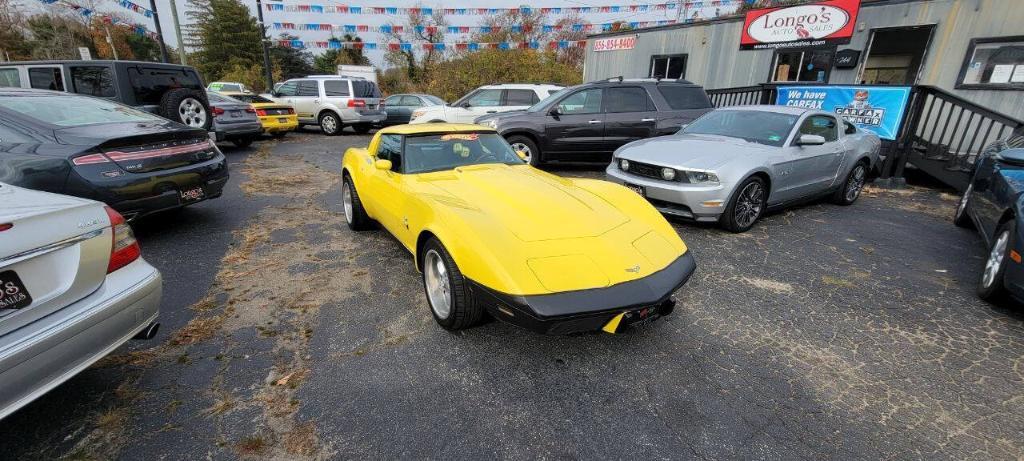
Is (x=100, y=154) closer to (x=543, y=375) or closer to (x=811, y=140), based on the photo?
(x=543, y=375)

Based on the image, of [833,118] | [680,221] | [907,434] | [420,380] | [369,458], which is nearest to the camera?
[369,458]

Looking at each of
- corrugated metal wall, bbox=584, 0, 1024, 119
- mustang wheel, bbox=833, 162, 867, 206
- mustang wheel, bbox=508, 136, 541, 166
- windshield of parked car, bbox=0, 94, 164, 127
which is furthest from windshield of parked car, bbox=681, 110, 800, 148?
corrugated metal wall, bbox=584, 0, 1024, 119

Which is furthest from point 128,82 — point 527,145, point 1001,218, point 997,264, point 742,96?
point 742,96

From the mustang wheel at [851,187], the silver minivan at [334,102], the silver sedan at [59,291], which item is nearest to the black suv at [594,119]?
the mustang wheel at [851,187]

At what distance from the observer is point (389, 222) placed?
3.78 metres

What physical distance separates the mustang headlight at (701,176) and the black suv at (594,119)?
11.5 ft

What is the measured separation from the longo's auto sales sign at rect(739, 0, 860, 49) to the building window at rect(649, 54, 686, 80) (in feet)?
6.83

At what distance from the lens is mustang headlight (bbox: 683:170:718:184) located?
462 cm

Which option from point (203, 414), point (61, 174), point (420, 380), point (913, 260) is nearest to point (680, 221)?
point (913, 260)

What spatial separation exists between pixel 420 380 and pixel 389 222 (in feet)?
5.60

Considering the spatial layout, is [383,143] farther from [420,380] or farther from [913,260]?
[913,260]

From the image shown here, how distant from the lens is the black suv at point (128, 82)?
22.7 feet

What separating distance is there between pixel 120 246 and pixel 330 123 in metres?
12.8

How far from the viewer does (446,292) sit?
2906 millimetres
